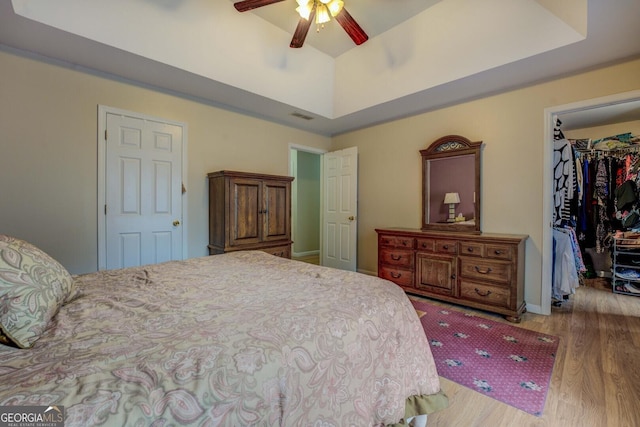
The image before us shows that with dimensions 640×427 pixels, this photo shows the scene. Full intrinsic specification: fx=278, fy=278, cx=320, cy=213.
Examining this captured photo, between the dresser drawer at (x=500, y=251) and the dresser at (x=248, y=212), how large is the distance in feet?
7.66

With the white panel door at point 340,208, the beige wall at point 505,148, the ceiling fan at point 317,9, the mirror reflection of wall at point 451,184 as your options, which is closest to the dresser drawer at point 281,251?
the white panel door at point 340,208

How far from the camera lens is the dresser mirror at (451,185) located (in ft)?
11.1

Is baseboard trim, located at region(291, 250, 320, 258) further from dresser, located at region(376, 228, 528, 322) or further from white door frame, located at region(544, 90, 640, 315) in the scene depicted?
white door frame, located at region(544, 90, 640, 315)

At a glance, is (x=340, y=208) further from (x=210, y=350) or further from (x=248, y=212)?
(x=210, y=350)

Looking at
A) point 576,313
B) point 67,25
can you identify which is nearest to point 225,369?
point 67,25

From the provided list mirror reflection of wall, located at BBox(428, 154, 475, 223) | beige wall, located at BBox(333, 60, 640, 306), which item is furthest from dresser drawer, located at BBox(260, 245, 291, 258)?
mirror reflection of wall, located at BBox(428, 154, 475, 223)

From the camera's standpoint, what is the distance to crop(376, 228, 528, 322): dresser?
2.78 metres

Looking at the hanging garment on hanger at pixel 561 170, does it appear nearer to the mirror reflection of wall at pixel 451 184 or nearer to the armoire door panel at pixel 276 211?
the mirror reflection of wall at pixel 451 184

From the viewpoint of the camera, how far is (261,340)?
85 cm

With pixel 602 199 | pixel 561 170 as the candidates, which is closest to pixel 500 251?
pixel 561 170

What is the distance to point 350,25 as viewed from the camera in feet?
7.74

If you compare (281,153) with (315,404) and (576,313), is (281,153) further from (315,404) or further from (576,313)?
(576,313)

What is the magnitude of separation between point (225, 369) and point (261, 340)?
0.43ft

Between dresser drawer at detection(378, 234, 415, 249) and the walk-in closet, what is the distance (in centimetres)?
159
